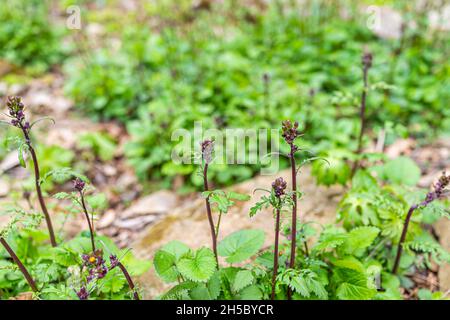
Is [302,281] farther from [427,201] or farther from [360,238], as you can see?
[427,201]

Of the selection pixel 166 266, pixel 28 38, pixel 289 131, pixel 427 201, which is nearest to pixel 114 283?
pixel 166 266

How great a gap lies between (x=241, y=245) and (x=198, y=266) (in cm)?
34

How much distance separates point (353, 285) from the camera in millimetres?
2217

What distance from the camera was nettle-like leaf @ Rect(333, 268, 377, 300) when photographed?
7.12ft

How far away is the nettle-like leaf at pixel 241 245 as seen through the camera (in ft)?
7.24

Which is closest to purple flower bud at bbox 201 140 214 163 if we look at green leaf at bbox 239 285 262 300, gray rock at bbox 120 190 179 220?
green leaf at bbox 239 285 262 300

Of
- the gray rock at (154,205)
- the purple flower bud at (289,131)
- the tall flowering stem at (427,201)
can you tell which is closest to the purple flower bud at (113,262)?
the purple flower bud at (289,131)

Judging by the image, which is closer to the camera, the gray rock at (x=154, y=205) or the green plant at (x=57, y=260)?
the green plant at (x=57, y=260)

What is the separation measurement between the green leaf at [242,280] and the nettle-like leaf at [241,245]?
0.36 ft

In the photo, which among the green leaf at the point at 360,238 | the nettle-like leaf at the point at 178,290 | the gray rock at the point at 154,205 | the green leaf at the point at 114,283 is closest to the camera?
the nettle-like leaf at the point at 178,290

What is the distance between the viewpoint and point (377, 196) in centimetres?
249

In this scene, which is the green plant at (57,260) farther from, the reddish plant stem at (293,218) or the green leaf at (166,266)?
the reddish plant stem at (293,218)

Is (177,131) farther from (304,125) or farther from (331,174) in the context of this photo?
(331,174)

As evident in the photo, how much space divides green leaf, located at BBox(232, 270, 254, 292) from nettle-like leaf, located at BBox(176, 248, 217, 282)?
0.45 ft
